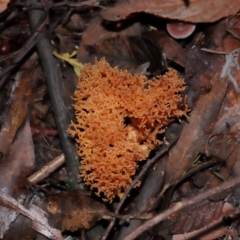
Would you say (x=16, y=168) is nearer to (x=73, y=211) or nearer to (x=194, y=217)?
(x=73, y=211)

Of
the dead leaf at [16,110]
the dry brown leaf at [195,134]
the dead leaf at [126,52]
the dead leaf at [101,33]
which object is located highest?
the dead leaf at [101,33]

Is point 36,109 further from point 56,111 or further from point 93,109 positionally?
point 93,109

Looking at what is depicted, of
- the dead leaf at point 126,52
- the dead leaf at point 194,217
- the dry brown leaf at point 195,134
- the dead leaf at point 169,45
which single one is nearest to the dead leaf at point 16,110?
the dead leaf at point 126,52

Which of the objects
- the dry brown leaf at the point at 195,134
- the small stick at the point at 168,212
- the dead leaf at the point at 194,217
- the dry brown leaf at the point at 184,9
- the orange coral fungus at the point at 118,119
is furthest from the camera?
the dry brown leaf at the point at 184,9

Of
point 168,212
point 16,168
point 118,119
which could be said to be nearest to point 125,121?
point 118,119

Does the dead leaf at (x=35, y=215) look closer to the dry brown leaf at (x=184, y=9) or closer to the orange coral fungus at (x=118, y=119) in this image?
the orange coral fungus at (x=118, y=119)

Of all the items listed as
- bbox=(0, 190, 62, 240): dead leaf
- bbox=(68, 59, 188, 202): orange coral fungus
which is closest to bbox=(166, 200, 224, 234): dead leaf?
bbox=(68, 59, 188, 202): orange coral fungus

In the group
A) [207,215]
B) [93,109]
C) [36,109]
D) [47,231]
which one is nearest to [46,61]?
[36,109]
